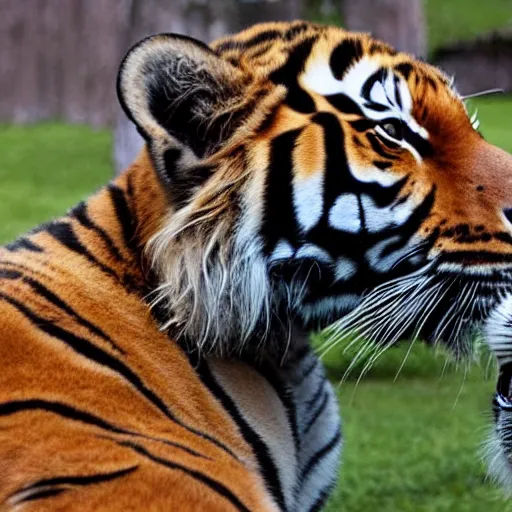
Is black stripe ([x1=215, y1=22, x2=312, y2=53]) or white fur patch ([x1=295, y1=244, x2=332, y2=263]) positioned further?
black stripe ([x1=215, y1=22, x2=312, y2=53])

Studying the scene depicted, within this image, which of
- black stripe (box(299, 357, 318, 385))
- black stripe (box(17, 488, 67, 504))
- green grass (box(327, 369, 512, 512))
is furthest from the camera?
green grass (box(327, 369, 512, 512))

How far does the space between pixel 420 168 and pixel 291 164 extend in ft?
0.92

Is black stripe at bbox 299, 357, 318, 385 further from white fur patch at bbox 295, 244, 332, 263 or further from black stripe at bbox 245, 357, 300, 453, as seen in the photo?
white fur patch at bbox 295, 244, 332, 263

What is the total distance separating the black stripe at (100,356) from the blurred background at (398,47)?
23.1 inches

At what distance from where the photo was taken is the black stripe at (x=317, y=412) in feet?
9.34

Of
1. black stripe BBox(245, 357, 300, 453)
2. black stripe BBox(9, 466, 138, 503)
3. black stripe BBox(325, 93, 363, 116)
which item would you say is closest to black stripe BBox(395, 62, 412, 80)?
black stripe BBox(325, 93, 363, 116)

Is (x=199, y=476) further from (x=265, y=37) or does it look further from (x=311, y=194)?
(x=265, y=37)

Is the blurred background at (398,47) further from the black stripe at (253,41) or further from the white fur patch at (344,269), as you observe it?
the black stripe at (253,41)

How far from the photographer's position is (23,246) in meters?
2.75

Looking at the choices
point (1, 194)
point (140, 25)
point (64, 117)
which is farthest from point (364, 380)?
point (64, 117)

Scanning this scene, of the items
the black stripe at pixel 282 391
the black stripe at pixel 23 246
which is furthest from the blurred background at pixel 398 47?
the black stripe at pixel 23 246

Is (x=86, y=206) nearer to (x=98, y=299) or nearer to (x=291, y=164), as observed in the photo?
(x=98, y=299)

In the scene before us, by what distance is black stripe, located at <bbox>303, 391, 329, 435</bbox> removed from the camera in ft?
9.34

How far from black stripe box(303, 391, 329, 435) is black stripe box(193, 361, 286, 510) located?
0.74ft
